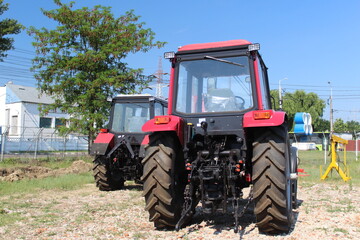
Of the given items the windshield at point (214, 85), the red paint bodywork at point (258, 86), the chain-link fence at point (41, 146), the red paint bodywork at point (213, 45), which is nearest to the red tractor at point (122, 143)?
the windshield at point (214, 85)

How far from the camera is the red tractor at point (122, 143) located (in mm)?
10023

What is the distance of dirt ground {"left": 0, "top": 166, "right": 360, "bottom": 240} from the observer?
17.1ft

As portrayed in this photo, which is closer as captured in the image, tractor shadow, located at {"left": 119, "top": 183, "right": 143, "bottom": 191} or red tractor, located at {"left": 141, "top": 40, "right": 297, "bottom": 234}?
red tractor, located at {"left": 141, "top": 40, "right": 297, "bottom": 234}

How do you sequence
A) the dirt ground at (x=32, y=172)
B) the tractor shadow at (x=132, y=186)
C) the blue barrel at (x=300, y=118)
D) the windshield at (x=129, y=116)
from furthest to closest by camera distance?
the dirt ground at (x=32, y=172)
the tractor shadow at (x=132, y=186)
the windshield at (x=129, y=116)
the blue barrel at (x=300, y=118)

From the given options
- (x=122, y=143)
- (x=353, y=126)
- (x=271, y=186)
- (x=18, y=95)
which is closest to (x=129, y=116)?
(x=122, y=143)

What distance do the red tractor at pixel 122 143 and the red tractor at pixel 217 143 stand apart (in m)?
4.22

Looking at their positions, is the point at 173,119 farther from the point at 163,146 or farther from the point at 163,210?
the point at 163,210

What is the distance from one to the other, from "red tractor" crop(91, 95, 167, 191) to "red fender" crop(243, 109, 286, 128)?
17.1 feet

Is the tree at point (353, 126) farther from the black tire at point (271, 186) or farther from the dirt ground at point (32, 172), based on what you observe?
the black tire at point (271, 186)

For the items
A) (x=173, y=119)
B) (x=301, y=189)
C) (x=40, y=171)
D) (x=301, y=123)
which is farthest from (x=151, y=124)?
(x=40, y=171)

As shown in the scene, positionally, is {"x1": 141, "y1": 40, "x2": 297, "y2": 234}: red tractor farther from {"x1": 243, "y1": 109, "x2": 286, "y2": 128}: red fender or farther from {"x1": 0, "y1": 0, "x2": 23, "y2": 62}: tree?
{"x1": 0, "y1": 0, "x2": 23, "y2": 62}: tree

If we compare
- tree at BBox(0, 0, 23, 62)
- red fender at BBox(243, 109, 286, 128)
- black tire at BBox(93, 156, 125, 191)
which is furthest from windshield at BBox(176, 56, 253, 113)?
tree at BBox(0, 0, 23, 62)

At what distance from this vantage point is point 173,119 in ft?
17.9

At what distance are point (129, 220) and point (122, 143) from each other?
396cm
